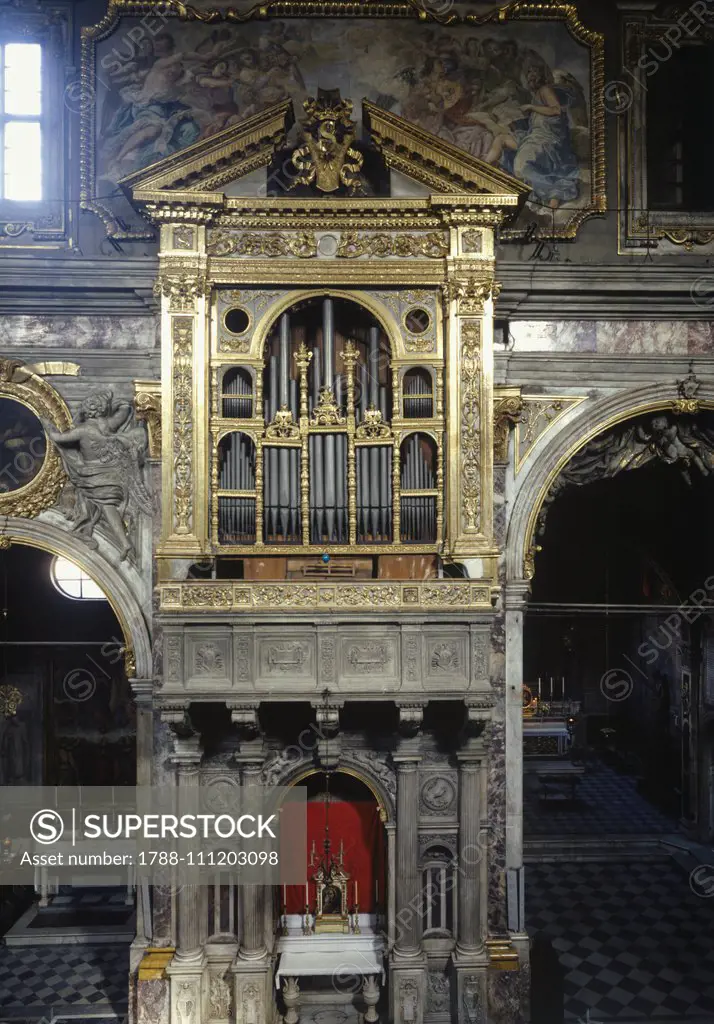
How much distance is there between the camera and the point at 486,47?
36.0 feet

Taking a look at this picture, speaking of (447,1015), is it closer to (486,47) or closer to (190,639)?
(190,639)

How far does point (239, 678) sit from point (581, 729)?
42.2 feet

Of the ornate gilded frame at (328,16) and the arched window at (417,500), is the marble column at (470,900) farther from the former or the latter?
the ornate gilded frame at (328,16)

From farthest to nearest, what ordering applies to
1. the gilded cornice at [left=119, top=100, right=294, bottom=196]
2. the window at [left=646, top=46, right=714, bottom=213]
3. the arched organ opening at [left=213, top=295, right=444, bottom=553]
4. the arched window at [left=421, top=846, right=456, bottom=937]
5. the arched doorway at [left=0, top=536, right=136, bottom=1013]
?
the arched doorway at [left=0, top=536, right=136, bottom=1013], the window at [left=646, top=46, right=714, bottom=213], the arched window at [left=421, top=846, right=456, bottom=937], the arched organ opening at [left=213, top=295, right=444, bottom=553], the gilded cornice at [left=119, top=100, right=294, bottom=196]

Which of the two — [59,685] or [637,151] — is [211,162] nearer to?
[637,151]

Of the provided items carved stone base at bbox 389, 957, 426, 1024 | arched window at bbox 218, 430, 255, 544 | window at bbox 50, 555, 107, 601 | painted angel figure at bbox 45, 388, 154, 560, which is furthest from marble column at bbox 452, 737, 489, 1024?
window at bbox 50, 555, 107, 601

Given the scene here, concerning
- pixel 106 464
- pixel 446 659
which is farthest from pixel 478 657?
pixel 106 464

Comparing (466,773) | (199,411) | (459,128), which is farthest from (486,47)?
(466,773)

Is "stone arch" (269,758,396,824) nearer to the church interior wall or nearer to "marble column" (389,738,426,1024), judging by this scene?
the church interior wall

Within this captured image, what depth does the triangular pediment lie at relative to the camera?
30.6 feet

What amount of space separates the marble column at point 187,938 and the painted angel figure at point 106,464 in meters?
2.67

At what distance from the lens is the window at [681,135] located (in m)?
11.4

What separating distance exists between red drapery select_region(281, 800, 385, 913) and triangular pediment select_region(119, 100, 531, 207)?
778 cm

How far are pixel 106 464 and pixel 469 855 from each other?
6776mm
